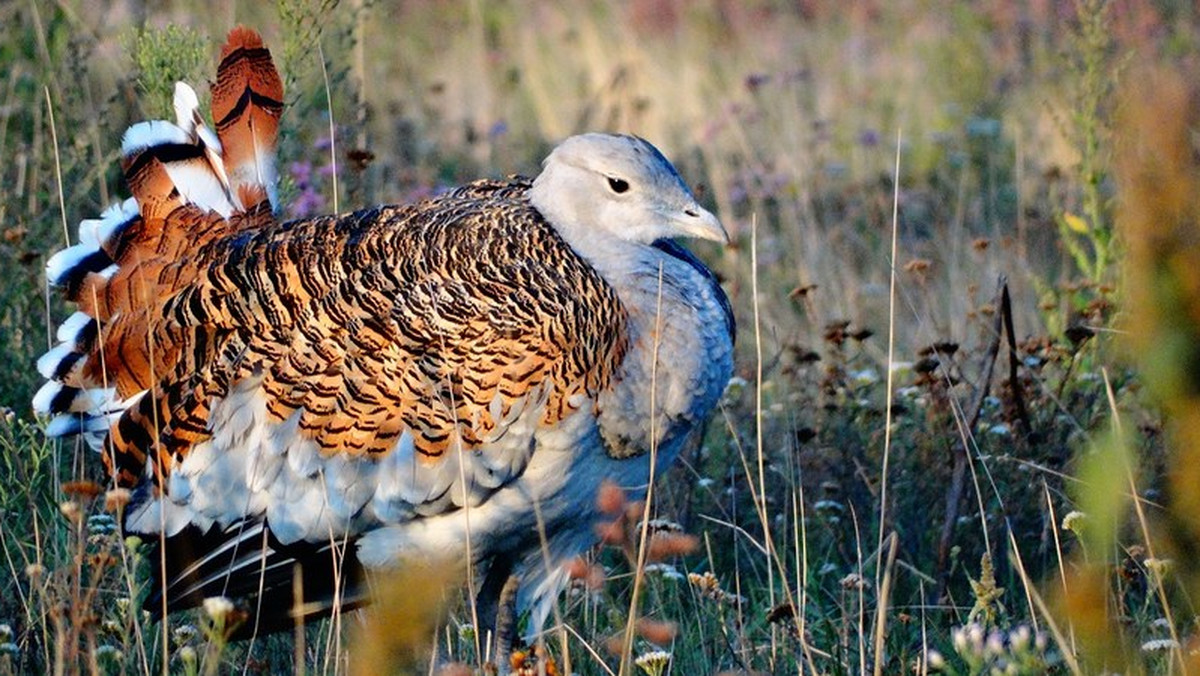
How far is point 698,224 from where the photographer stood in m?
3.63

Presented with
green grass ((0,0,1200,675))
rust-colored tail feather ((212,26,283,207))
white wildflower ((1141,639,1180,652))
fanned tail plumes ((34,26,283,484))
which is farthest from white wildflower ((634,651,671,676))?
rust-colored tail feather ((212,26,283,207))

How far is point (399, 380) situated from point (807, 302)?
5.80 feet

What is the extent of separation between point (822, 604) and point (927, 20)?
222 inches

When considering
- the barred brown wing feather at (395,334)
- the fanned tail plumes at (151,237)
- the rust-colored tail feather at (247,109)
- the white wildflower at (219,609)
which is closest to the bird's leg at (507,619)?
the barred brown wing feather at (395,334)

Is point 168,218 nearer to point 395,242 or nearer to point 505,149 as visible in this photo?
point 395,242

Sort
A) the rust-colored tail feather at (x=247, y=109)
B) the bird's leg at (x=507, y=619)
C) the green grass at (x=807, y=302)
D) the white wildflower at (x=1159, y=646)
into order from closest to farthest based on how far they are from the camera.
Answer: the white wildflower at (x=1159, y=646)
the green grass at (x=807, y=302)
the bird's leg at (x=507, y=619)
the rust-colored tail feather at (x=247, y=109)

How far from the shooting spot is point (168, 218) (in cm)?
386

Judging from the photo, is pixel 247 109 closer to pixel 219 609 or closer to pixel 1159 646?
pixel 219 609

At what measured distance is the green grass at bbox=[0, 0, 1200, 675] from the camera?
3.09m

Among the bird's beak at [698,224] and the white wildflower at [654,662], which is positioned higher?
the bird's beak at [698,224]

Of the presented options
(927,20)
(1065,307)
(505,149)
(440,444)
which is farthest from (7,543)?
(927,20)

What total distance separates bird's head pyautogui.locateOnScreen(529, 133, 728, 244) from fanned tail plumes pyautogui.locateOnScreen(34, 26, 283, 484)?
0.80 m

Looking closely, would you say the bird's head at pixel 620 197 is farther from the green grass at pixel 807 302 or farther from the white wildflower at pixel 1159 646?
the white wildflower at pixel 1159 646

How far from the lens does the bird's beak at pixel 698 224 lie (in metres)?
3.60
